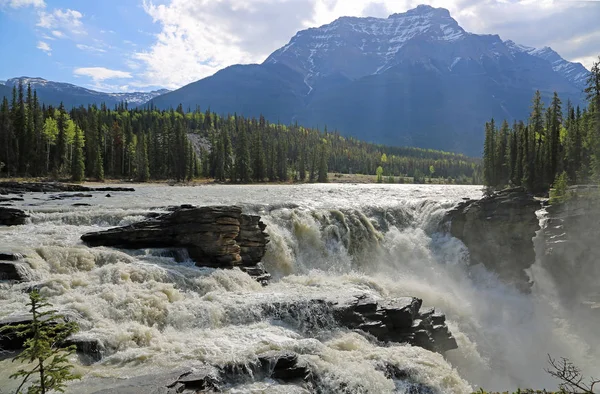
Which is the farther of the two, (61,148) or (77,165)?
(61,148)

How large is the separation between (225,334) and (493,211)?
29382 millimetres

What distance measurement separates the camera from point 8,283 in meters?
15.5

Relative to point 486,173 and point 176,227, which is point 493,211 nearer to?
point 176,227

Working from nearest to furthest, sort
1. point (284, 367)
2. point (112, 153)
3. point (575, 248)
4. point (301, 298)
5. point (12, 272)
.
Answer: point (284, 367) < point (12, 272) < point (301, 298) < point (575, 248) < point (112, 153)

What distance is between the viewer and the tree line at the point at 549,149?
47.7 meters

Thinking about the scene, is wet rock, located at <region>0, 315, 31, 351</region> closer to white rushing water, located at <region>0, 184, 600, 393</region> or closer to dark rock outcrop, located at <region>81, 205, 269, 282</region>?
white rushing water, located at <region>0, 184, 600, 393</region>

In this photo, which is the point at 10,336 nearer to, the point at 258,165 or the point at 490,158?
the point at 490,158

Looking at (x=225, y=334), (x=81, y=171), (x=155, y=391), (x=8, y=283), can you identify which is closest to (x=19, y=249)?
(x=8, y=283)

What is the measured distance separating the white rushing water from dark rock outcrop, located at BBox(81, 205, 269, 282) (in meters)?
1.22

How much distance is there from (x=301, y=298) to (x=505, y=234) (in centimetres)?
2492

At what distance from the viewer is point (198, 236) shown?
23859 mm

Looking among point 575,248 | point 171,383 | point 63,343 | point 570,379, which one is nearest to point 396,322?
point 171,383

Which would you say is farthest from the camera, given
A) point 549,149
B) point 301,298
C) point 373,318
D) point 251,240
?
point 549,149

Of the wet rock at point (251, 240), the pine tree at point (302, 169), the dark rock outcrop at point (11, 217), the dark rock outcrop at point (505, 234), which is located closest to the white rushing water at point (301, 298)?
the dark rock outcrop at point (11, 217)
